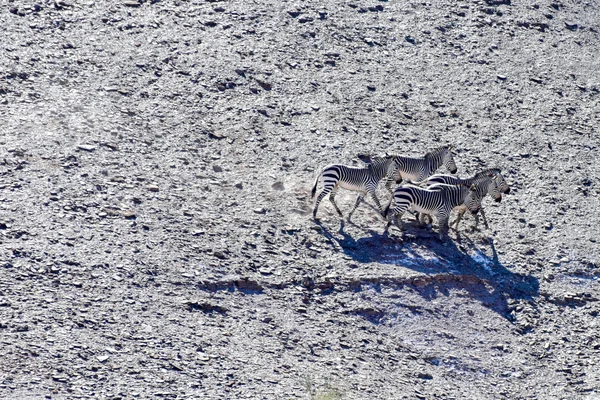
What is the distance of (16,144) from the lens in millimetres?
23906

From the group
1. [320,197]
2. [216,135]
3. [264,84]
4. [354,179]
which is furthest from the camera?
[264,84]

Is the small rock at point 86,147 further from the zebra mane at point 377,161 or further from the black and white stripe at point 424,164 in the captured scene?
the black and white stripe at point 424,164

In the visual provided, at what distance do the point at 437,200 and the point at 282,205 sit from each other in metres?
2.87

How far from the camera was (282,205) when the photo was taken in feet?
77.6

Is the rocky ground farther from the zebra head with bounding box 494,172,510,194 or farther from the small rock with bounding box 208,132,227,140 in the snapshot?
the zebra head with bounding box 494,172,510,194

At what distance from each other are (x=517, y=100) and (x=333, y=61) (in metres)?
4.27

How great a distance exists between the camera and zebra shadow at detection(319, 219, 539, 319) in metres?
22.3

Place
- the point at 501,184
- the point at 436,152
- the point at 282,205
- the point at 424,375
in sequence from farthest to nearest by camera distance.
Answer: the point at 436,152, the point at 501,184, the point at 282,205, the point at 424,375

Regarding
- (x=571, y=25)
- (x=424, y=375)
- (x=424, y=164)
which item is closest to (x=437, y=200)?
(x=424, y=164)

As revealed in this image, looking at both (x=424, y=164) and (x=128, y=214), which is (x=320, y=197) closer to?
(x=424, y=164)

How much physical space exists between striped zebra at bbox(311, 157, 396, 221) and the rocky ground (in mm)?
409

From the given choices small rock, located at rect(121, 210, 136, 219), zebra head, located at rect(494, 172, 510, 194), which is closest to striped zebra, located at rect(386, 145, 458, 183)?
zebra head, located at rect(494, 172, 510, 194)

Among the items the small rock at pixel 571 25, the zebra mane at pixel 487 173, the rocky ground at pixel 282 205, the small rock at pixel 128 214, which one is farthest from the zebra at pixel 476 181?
the small rock at pixel 571 25

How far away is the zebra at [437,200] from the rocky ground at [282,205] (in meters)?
0.50
